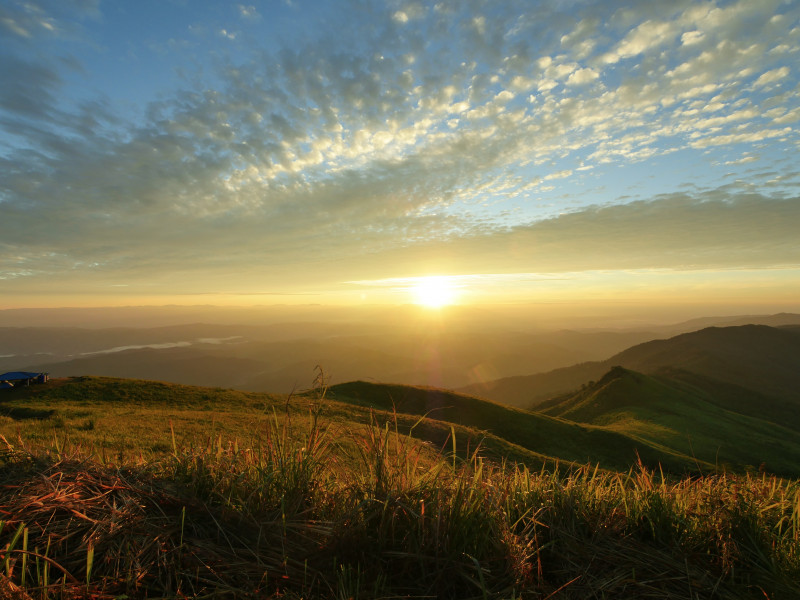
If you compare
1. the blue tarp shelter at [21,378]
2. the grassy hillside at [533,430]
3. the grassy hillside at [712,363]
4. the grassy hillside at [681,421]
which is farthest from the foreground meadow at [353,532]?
the grassy hillside at [712,363]

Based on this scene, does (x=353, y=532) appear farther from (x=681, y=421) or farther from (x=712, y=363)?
(x=712, y=363)

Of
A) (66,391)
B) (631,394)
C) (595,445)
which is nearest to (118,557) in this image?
(66,391)

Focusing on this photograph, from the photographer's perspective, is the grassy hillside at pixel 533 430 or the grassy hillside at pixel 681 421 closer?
the grassy hillside at pixel 533 430

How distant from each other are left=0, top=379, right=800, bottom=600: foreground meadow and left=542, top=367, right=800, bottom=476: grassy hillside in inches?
1346

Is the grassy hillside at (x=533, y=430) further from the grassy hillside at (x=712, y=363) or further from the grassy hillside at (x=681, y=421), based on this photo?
the grassy hillside at (x=712, y=363)

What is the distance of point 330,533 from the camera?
2.56 m

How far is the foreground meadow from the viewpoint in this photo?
216cm

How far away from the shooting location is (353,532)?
2586 millimetres

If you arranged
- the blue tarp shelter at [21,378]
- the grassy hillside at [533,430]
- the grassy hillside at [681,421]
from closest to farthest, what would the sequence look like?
the blue tarp shelter at [21,378] < the grassy hillside at [533,430] < the grassy hillside at [681,421]

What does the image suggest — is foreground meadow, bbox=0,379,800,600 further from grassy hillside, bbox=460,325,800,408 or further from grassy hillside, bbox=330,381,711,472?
grassy hillside, bbox=460,325,800,408

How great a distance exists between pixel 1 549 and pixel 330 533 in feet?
5.79

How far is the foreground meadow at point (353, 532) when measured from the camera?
2160 mm

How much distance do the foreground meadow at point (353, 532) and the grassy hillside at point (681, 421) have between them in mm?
34199

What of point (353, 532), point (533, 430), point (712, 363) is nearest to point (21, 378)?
point (353, 532)
